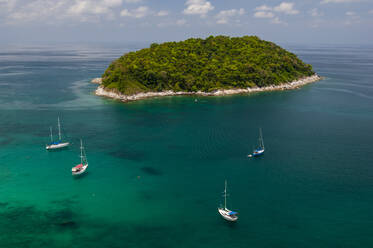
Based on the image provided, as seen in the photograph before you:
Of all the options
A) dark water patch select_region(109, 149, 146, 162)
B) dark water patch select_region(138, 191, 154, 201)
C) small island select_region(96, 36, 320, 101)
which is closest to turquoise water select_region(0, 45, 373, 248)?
dark water patch select_region(138, 191, 154, 201)

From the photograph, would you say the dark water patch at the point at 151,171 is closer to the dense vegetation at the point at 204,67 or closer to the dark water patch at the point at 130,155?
the dark water patch at the point at 130,155

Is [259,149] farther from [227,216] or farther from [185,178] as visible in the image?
[227,216]

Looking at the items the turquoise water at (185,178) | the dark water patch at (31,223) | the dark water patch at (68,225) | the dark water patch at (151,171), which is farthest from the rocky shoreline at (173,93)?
the dark water patch at (68,225)

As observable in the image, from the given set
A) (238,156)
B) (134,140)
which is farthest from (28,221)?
(238,156)

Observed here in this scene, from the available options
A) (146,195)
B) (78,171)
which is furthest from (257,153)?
(78,171)

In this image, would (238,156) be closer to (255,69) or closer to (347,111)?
(347,111)

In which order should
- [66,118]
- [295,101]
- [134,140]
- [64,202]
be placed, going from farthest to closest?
[295,101] < [66,118] < [134,140] < [64,202]
